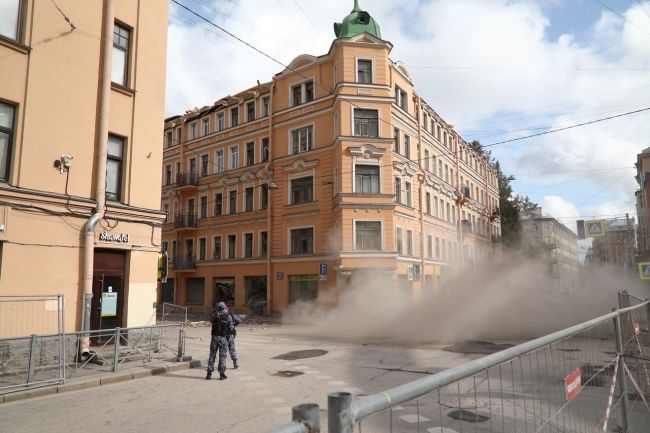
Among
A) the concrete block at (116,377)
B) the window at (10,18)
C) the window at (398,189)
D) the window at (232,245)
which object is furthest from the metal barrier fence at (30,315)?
the window at (232,245)

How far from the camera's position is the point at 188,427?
6.56 metres

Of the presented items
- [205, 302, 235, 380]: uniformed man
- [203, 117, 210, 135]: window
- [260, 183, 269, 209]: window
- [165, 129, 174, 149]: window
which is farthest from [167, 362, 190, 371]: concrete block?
[165, 129, 174, 149]: window

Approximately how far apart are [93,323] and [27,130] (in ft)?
17.5

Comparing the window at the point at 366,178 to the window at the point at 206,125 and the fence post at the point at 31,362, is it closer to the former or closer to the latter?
the window at the point at 206,125

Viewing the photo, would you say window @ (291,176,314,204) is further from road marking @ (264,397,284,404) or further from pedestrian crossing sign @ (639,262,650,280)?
road marking @ (264,397,284,404)

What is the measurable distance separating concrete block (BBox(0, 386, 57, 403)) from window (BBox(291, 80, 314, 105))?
22716 mm

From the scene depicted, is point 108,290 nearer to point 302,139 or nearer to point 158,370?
point 158,370

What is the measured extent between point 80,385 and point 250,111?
1017 inches

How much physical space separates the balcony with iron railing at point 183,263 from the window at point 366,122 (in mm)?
17096

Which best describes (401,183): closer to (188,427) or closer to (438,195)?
(438,195)

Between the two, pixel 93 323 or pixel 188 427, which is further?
pixel 93 323

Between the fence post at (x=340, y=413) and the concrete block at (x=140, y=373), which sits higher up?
the fence post at (x=340, y=413)

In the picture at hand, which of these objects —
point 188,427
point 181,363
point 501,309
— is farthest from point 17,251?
point 501,309

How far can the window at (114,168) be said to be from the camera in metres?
12.9
